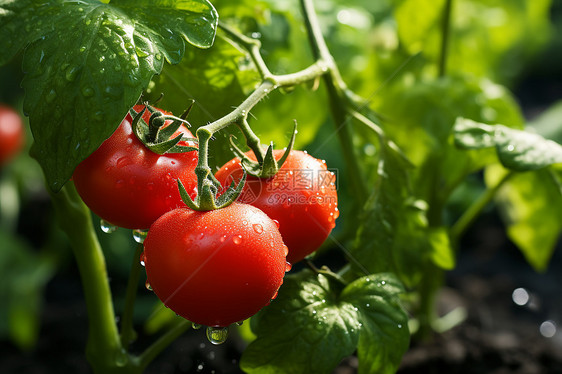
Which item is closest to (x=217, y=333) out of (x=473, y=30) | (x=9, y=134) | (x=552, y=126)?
(x=552, y=126)

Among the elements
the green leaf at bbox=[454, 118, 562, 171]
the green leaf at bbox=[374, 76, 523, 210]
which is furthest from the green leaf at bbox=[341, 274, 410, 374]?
→ the green leaf at bbox=[374, 76, 523, 210]

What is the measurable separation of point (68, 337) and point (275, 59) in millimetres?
717

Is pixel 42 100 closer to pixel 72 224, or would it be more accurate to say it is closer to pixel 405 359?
pixel 72 224

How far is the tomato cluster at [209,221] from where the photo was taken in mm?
474

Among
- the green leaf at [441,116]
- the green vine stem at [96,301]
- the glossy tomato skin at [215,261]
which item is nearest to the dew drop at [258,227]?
the glossy tomato skin at [215,261]

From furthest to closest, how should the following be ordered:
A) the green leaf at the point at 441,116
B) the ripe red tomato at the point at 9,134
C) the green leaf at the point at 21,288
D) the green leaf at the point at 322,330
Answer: the ripe red tomato at the point at 9,134 → the green leaf at the point at 21,288 → the green leaf at the point at 441,116 → the green leaf at the point at 322,330

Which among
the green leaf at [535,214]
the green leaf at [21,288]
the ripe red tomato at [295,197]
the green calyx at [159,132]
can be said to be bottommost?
the green leaf at [21,288]

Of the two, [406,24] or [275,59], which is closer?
[275,59]

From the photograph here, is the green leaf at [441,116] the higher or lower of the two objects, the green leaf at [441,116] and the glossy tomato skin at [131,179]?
the lower

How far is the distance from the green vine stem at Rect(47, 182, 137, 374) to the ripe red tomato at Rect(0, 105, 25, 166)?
1070 millimetres

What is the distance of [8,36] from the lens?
0.56 metres

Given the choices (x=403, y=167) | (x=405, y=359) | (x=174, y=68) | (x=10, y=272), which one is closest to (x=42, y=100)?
(x=174, y=68)

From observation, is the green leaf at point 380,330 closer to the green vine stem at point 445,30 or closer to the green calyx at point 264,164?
the green calyx at point 264,164

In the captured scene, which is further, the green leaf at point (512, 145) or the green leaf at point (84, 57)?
the green leaf at point (512, 145)
